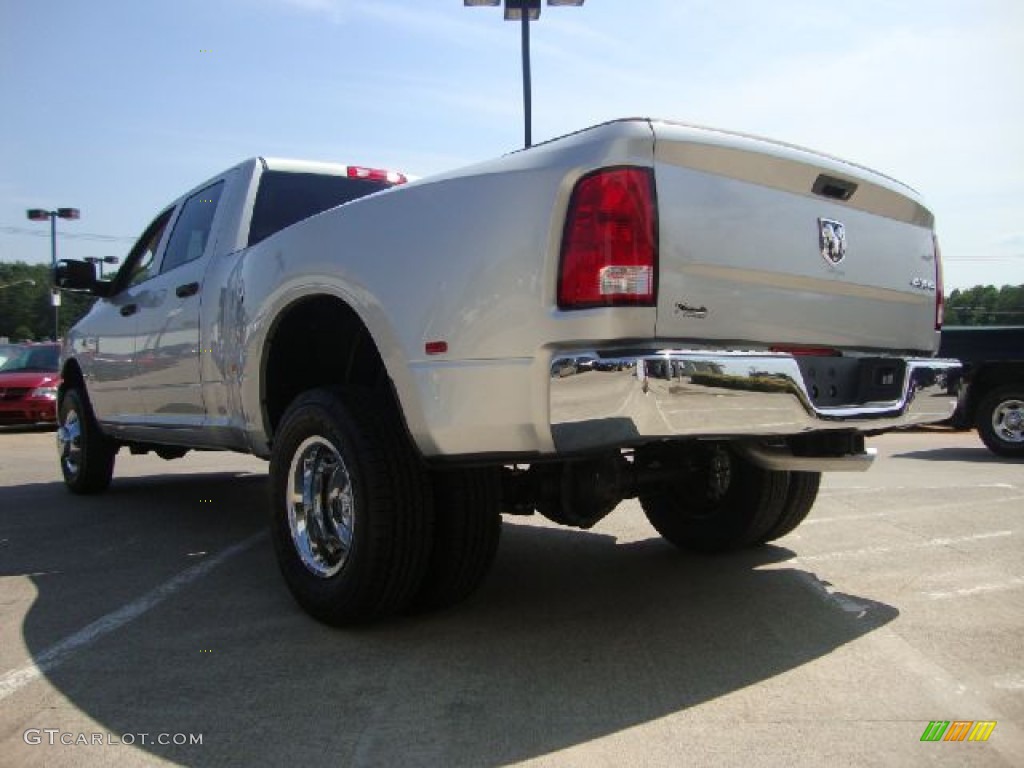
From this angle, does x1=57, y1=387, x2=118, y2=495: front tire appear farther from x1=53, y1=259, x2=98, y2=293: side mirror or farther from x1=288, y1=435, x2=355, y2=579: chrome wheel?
x1=288, y1=435, x2=355, y2=579: chrome wheel

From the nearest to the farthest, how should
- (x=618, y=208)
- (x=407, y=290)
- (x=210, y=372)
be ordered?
(x=618, y=208)
(x=407, y=290)
(x=210, y=372)

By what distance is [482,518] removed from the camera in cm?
318

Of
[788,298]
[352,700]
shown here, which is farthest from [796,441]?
[352,700]

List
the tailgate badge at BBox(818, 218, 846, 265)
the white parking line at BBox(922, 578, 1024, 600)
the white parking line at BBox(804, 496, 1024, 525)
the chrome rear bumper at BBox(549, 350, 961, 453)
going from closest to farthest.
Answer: the chrome rear bumper at BBox(549, 350, 961, 453)
the tailgate badge at BBox(818, 218, 846, 265)
the white parking line at BBox(922, 578, 1024, 600)
the white parking line at BBox(804, 496, 1024, 525)

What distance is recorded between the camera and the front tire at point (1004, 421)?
31.8 ft

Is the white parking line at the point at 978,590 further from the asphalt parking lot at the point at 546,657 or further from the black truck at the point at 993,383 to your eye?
the black truck at the point at 993,383

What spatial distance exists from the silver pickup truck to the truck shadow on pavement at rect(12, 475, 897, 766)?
260 mm

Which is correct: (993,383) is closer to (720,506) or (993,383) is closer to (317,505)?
(720,506)

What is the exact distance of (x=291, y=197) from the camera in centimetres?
478

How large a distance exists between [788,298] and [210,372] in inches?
114

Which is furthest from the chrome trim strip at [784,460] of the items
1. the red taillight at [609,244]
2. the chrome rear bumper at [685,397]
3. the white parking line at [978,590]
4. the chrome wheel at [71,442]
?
the chrome wheel at [71,442]

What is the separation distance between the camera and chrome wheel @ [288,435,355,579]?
3420mm

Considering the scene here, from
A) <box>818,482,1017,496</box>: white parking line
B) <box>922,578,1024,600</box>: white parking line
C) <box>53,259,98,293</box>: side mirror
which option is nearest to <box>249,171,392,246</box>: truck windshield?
<box>53,259,98,293</box>: side mirror

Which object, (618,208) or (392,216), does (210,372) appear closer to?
(392,216)
